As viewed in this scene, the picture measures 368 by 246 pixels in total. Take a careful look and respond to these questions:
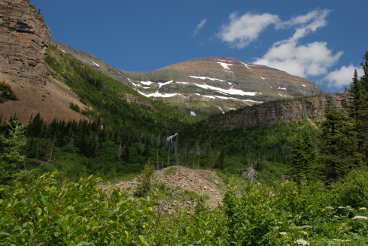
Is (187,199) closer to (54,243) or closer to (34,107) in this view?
(54,243)

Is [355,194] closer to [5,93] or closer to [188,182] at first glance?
[188,182]

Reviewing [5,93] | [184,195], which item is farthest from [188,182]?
[5,93]

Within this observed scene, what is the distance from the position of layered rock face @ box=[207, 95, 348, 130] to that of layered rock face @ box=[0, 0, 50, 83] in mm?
89439

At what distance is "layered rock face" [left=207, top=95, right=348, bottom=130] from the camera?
13325cm

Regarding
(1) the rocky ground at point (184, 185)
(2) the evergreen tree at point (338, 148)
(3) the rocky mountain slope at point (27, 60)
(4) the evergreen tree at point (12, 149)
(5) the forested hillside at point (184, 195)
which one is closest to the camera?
(5) the forested hillside at point (184, 195)

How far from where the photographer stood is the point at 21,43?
127188 millimetres

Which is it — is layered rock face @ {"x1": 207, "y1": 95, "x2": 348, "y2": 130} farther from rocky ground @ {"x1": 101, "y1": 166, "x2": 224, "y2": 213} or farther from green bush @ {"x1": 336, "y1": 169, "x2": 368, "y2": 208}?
green bush @ {"x1": 336, "y1": 169, "x2": 368, "y2": 208}

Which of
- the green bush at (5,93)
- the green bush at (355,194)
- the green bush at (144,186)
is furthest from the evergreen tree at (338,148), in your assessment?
the green bush at (5,93)

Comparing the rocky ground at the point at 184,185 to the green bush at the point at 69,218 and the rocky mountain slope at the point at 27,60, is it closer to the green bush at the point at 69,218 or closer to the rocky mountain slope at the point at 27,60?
the green bush at the point at 69,218

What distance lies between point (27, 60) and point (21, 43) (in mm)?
7468

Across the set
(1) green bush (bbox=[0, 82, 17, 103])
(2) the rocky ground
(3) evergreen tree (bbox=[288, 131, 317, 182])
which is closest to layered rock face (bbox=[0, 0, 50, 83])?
(1) green bush (bbox=[0, 82, 17, 103])

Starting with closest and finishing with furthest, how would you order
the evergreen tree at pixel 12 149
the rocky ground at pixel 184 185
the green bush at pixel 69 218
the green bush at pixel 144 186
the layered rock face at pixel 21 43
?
the green bush at pixel 69 218
the evergreen tree at pixel 12 149
the green bush at pixel 144 186
the rocky ground at pixel 184 185
the layered rock face at pixel 21 43

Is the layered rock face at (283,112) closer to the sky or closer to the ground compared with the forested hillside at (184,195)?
closer to the sky

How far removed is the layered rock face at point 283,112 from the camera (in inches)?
5246
